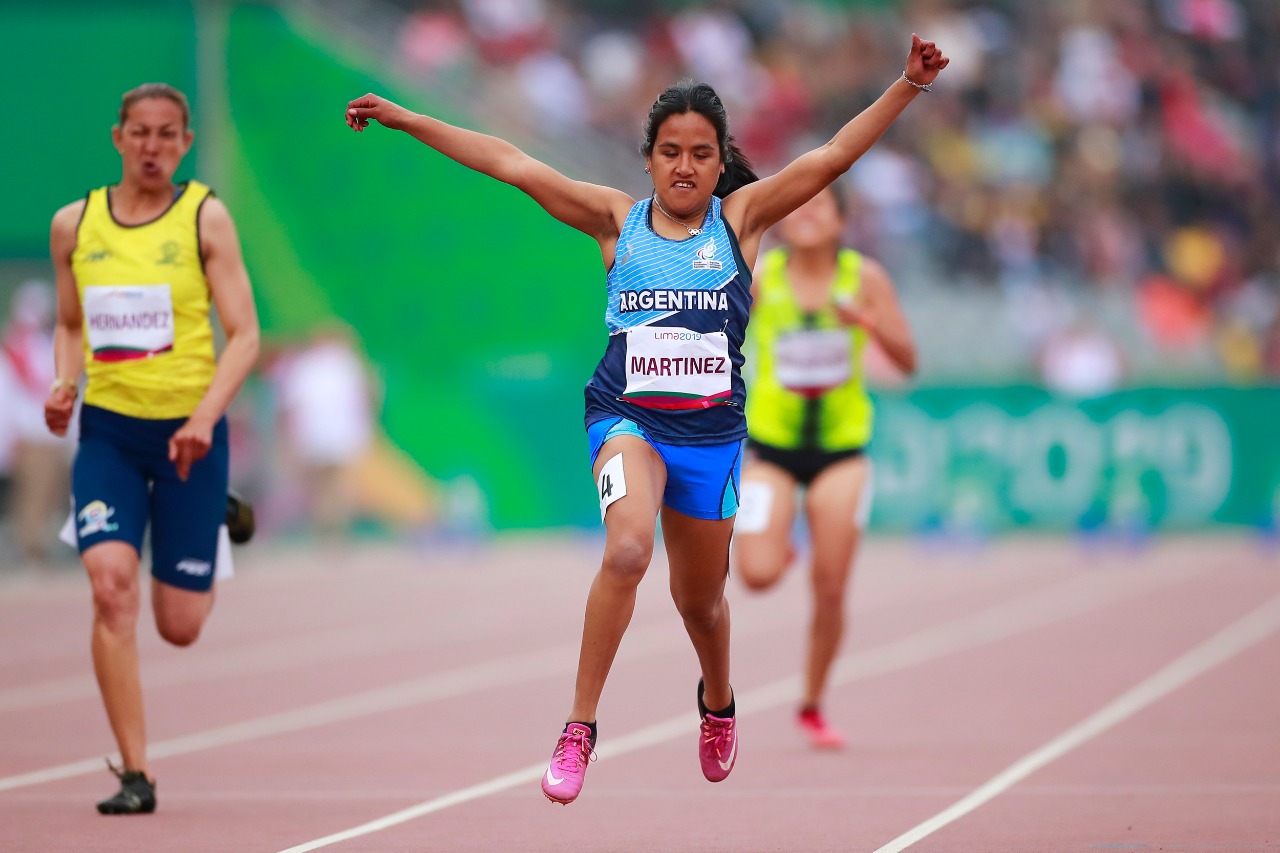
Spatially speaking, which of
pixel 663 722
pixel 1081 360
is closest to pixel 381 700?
pixel 663 722

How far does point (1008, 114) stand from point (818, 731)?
19365 mm

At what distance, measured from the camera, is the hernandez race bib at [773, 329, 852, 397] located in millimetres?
9672

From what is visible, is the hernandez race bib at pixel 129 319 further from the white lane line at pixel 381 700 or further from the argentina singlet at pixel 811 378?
the argentina singlet at pixel 811 378

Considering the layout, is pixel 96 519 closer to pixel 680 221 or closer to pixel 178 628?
pixel 178 628

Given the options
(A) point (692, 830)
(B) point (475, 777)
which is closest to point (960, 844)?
(A) point (692, 830)

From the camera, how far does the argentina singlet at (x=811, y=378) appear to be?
380 inches

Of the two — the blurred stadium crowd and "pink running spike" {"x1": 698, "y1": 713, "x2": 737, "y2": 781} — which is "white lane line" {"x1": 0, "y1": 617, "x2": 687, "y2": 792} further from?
the blurred stadium crowd

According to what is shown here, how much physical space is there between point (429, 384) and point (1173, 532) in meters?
8.29

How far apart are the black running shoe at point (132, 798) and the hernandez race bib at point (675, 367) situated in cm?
227

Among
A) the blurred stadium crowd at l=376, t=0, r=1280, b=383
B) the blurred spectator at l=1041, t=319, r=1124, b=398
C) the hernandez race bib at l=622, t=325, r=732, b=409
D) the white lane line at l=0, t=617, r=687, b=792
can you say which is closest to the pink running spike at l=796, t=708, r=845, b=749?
the white lane line at l=0, t=617, r=687, b=792

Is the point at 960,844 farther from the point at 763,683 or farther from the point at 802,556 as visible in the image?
the point at 802,556

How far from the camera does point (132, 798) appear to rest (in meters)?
7.19

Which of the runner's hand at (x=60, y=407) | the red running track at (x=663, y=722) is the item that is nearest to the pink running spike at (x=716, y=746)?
the red running track at (x=663, y=722)

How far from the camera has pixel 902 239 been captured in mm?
25969
